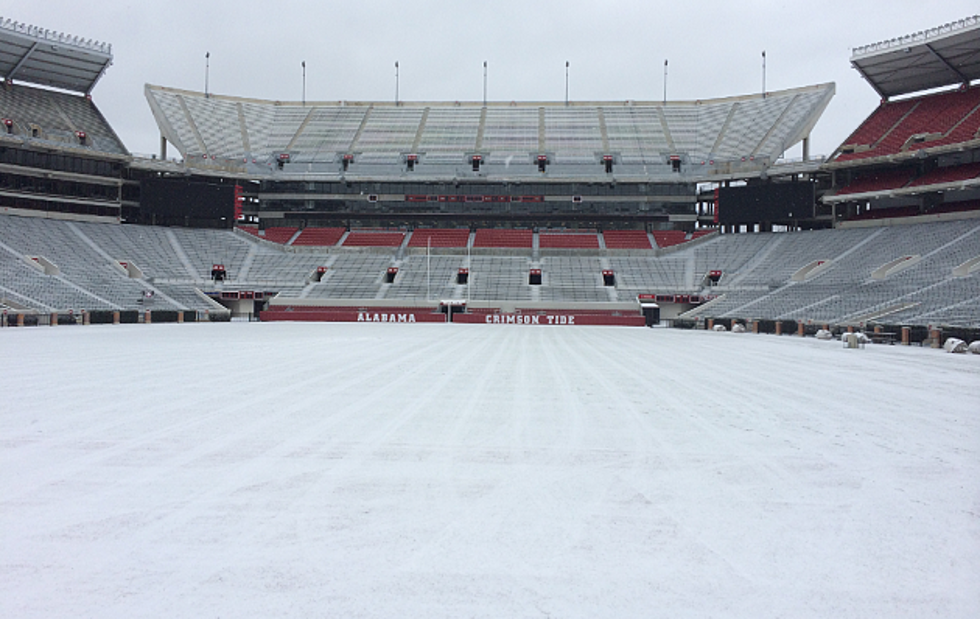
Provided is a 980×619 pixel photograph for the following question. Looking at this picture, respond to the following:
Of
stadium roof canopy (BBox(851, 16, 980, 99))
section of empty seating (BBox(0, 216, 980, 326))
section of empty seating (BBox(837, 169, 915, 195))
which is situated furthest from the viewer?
section of empty seating (BBox(837, 169, 915, 195))

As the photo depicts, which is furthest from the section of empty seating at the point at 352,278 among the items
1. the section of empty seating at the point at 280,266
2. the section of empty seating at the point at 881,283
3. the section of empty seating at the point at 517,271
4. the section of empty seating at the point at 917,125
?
the section of empty seating at the point at 917,125

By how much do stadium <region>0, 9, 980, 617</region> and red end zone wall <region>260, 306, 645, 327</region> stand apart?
0.22m

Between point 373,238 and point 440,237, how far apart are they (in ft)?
25.0

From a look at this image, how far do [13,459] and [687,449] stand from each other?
810 centimetres

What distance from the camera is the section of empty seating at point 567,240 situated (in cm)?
6625

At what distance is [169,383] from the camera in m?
12.6

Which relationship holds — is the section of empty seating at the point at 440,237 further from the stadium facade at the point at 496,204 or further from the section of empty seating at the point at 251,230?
the section of empty seating at the point at 251,230

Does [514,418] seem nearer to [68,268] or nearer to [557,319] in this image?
[557,319]

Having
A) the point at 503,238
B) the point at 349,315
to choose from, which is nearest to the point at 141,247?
the point at 349,315

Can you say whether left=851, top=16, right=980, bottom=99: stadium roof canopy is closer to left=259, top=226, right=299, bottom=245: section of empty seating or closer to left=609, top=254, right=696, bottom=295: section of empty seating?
left=609, top=254, right=696, bottom=295: section of empty seating

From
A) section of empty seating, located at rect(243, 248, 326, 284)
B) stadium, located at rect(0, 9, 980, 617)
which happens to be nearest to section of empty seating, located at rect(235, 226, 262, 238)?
section of empty seating, located at rect(243, 248, 326, 284)

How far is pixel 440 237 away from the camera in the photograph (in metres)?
68.2

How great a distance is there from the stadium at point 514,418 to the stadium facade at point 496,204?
45 cm

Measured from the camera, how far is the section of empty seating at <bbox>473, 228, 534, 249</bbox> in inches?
2625
